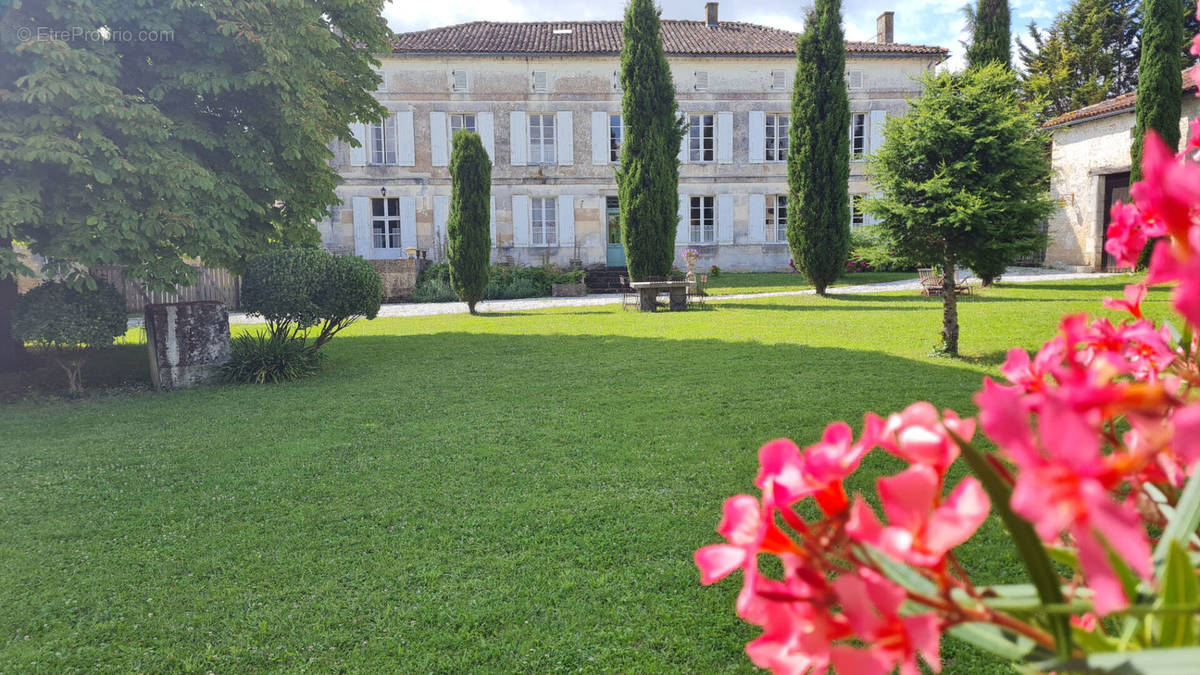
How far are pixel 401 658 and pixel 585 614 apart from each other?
728 millimetres

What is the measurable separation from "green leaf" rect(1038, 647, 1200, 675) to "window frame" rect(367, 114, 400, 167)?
88.0 feet

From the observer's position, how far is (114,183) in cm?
793

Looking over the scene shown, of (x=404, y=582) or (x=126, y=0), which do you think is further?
(x=126, y=0)

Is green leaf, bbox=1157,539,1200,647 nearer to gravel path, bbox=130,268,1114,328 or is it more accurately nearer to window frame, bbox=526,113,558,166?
gravel path, bbox=130,268,1114,328

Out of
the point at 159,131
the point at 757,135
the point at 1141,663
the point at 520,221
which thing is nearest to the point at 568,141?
the point at 520,221

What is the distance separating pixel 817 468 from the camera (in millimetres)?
562

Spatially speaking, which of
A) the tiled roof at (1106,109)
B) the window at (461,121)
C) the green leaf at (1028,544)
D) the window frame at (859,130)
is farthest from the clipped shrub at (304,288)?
the window frame at (859,130)

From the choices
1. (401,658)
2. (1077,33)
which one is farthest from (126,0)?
(1077,33)

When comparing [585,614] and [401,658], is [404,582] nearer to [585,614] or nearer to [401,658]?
[401,658]

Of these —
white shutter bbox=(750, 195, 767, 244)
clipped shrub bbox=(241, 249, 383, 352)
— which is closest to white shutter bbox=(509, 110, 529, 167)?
white shutter bbox=(750, 195, 767, 244)

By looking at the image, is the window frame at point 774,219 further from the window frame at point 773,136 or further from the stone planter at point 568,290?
the stone planter at point 568,290

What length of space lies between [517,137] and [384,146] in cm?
444

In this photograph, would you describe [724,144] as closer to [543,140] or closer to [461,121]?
[543,140]

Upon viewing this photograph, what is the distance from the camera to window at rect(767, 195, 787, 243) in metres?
27.1
